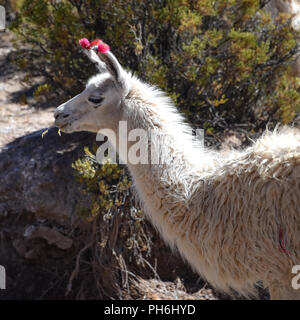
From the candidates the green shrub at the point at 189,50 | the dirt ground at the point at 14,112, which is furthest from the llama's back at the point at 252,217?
the dirt ground at the point at 14,112

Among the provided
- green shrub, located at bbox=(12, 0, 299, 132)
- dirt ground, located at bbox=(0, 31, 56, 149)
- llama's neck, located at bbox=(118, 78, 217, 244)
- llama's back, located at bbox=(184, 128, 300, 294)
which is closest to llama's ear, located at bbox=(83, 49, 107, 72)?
llama's neck, located at bbox=(118, 78, 217, 244)

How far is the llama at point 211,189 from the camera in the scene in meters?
2.32

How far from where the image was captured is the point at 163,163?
2.51 metres

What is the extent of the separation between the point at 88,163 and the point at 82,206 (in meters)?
0.52

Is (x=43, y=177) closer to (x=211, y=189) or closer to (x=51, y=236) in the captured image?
(x=51, y=236)

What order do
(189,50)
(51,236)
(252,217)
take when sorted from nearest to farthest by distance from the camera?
(252,217) < (189,50) < (51,236)

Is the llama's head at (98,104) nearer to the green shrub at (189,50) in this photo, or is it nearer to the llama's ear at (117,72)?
the llama's ear at (117,72)

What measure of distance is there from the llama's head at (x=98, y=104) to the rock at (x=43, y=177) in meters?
1.20

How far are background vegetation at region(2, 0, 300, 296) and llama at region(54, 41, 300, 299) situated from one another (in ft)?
2.75

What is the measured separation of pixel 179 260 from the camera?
3.95 m

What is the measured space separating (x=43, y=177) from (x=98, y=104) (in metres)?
1.64

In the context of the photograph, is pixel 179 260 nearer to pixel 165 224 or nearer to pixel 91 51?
pixel 165 224

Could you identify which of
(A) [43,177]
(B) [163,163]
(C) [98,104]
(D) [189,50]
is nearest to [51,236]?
(A) [43,177]

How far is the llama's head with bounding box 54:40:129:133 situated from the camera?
2605 mm
